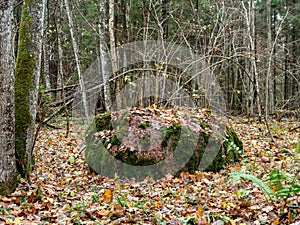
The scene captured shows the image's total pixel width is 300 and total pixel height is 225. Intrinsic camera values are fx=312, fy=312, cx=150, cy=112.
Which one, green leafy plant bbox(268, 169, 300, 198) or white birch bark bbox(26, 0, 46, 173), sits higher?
white birch bark bbox(26, 0, 46, 173)

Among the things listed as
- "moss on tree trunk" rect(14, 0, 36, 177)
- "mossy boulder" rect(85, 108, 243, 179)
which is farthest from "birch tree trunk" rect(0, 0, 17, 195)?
"mossy boulder" rect(85, 108, 243, 179)

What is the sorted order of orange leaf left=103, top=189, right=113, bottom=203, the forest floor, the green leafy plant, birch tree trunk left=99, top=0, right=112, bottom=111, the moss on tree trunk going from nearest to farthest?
the green leafy plant → the forest floor → orange leaf left=103, top=189, right=113, bottom=203 → the moss on tree trunk → birch tree trunk left=99, top=0, right=112, bottom=111

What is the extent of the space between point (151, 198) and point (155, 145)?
1.57 meters

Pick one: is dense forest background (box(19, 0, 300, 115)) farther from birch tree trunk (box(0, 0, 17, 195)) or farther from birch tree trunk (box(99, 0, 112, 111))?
birch tree trunk (box(0, 0, 17, 195))

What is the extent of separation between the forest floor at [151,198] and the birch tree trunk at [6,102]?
30 cm

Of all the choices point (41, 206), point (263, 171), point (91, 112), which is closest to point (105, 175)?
point (41, 206)

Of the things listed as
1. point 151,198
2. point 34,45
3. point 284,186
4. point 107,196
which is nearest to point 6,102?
point 34,45

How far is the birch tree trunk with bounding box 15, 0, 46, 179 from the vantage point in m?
5.40

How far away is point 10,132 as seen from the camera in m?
4.79

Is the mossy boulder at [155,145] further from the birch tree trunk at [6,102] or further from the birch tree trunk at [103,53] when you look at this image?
the birch tree trunk at [103,53]

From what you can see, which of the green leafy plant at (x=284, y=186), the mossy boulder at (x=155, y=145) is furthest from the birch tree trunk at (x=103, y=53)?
the green leafy plant at (x=284, y=186)

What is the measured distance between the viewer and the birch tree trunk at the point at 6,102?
14.9 feet

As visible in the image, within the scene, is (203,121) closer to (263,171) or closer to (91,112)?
(263,171)

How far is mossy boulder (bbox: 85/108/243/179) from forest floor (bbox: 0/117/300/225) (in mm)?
232
